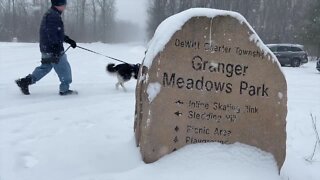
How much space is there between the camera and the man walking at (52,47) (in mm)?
8258

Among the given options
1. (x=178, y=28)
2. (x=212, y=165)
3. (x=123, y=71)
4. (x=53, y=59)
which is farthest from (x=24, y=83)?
(x=212, y=165)

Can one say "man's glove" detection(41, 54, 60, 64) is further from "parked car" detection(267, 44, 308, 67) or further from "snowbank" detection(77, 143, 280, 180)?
"parked car" detection(267, 44, 308, 67)

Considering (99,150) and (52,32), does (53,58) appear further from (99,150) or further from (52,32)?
(99,150)

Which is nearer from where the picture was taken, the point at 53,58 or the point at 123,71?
the point at 53,58

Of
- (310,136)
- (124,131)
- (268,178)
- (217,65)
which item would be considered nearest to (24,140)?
(124,131)

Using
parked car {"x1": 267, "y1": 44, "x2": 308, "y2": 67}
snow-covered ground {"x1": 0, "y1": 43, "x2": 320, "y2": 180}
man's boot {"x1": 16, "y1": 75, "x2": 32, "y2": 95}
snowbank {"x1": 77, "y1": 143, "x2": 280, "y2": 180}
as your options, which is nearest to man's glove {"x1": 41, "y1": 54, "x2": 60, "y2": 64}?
man's boot {"x1": 16, "y1": 75, "x2": 32, "y2": 95}

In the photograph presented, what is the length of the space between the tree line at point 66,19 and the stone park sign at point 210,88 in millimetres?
61282

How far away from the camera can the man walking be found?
826cm

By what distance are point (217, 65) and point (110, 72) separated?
595 centimetres

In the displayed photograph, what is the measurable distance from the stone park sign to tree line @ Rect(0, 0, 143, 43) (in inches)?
2413

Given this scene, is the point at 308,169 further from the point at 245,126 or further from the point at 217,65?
the point at 217,65

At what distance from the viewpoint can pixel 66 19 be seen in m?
88.8

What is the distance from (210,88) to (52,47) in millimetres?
4658

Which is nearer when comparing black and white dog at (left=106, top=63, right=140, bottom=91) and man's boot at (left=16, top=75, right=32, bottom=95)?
man's boot at (left=16, top=75, right=32, bottom=95)
